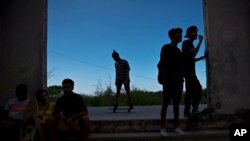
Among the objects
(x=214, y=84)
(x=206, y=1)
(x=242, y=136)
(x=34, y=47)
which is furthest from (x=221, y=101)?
(x=34, y=47)

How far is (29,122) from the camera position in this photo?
621 cm

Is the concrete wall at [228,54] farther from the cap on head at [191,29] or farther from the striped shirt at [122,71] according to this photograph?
the striped shirt at [122,71]

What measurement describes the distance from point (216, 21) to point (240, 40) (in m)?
0.58

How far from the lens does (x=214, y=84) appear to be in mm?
7719

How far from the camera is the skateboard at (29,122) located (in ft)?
20.0

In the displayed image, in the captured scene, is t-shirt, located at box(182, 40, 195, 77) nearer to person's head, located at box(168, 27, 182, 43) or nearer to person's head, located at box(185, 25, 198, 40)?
person's head, located at box(185, 25, 198, 40)

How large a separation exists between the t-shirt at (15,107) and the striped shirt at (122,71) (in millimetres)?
3646

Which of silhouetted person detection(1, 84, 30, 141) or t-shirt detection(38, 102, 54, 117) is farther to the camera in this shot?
t-shirt detection(38, 102, 54, 117)

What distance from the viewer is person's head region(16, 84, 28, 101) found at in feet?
22.9

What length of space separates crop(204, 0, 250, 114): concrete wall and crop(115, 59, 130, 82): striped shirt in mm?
3006

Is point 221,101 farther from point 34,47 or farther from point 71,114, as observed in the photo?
point 34,47

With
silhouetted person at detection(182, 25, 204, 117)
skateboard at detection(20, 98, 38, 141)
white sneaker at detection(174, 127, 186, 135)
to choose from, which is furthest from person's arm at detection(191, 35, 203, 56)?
skateboard at detection(20, 98, 38, 141)

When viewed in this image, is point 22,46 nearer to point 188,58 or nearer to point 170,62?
point 170,62

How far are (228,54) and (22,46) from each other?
3779mm
